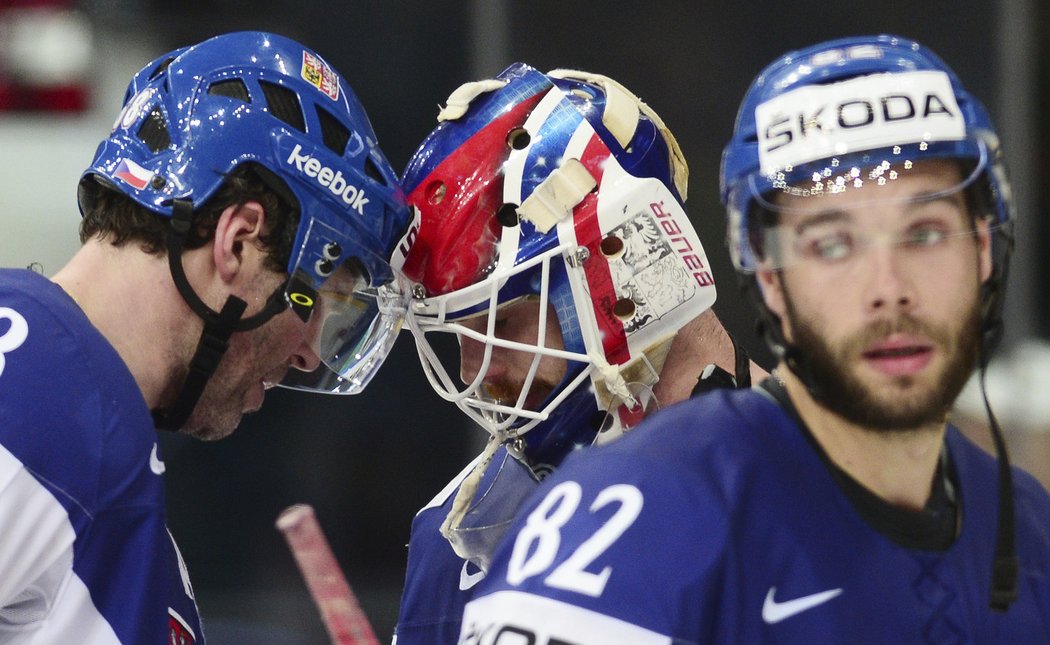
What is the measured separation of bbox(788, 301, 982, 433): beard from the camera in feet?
5.00

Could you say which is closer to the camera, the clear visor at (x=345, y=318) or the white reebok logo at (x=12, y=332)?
the white reebok logo at (x=12, y=332)

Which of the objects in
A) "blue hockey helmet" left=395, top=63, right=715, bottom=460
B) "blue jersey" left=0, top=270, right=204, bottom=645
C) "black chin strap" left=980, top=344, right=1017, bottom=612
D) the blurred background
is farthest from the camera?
the blurred background

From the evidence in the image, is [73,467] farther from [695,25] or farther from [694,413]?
[695,25]

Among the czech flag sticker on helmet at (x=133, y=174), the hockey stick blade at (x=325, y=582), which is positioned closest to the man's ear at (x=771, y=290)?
the czech flag sticker on helmet at (x=133, y=174)

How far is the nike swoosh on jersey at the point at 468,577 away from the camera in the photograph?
7.96 feet

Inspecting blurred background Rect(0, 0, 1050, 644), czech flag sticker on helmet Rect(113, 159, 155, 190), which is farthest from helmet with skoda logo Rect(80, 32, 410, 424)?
blurred background Rect(0, 0, 1050, 644)

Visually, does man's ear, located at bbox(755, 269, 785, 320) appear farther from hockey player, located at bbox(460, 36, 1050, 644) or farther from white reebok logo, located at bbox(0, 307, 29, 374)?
white reebok logo, located at bbox(0, 307, 29, 374)

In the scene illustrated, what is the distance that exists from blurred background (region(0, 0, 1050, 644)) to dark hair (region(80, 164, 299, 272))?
2.32 meters

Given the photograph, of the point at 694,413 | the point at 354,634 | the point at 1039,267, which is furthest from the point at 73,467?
the point at 1039,267

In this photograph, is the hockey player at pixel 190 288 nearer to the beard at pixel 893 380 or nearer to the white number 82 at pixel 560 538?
the white number 82 at pixel 560 538

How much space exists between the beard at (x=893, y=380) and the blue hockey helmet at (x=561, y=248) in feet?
2.35

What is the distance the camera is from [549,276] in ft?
7.51

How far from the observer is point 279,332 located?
2.46 m

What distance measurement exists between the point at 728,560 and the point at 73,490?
971 mm
